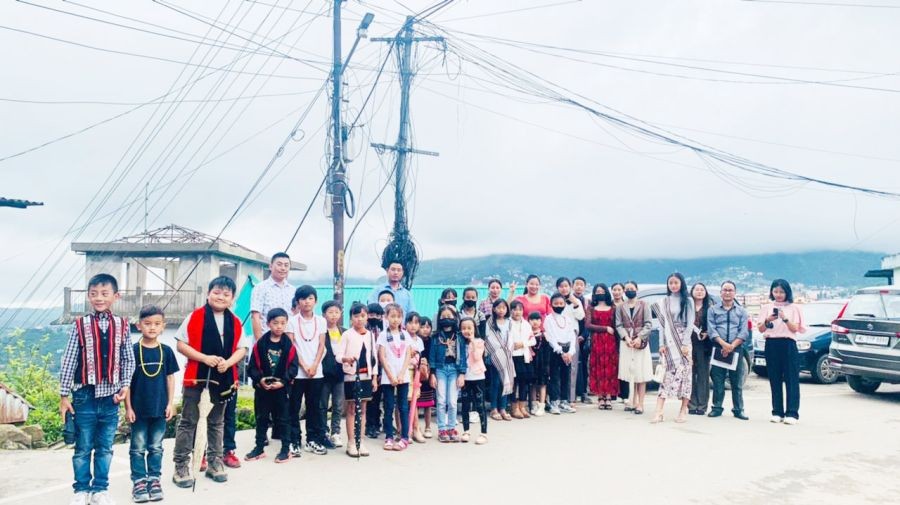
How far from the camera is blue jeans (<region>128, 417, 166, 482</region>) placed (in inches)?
179

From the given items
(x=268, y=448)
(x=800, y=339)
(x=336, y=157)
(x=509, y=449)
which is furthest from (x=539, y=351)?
(x=800, y=339)

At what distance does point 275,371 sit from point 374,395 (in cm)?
143

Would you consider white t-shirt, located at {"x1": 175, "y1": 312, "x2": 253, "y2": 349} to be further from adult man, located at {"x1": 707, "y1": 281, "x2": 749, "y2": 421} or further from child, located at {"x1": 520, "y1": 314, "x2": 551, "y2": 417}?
adult man, located at {"x1": 707, "y1": 281, "x2": 749, "y2": 421}

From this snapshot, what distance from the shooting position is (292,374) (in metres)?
5.58

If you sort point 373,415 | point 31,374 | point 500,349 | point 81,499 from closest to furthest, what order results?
point 81,499, point 373,415, point 500,349, point 31,374

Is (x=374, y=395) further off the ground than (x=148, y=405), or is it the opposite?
(x=148, y=405)

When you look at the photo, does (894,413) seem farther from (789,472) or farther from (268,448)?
(268,448)

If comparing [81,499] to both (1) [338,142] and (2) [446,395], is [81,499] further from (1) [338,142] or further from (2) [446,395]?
(1) [338,142]

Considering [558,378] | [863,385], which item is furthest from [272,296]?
[863,385]

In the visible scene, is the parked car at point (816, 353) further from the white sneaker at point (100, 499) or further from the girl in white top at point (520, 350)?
the white sneaker at point (100, 499)

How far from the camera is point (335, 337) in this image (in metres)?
6.05

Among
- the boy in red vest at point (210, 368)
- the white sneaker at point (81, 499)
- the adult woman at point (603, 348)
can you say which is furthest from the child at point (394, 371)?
the adult woman at point (603, 348)

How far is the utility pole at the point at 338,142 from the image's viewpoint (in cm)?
962

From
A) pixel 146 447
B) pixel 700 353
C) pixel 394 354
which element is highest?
pixel 394 354
